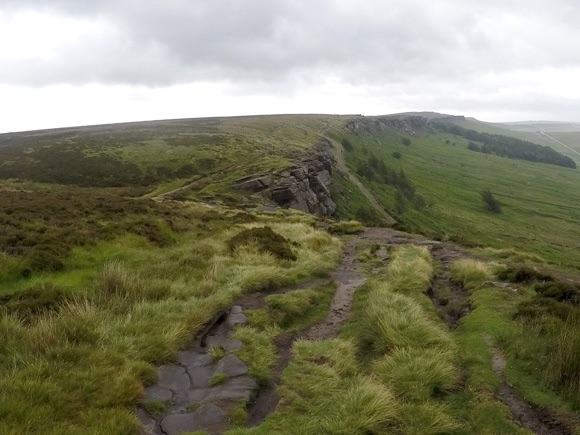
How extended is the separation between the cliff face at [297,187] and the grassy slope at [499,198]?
59.9 ft

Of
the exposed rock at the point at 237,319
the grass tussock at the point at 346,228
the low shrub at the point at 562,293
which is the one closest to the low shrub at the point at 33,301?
the exposed rock at the point at 237,319

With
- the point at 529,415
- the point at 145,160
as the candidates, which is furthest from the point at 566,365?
the point at 145,160

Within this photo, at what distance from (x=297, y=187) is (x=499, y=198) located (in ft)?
325

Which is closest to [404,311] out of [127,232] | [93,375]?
[93,375]

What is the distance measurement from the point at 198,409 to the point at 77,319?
377cm

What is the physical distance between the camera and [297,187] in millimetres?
70062

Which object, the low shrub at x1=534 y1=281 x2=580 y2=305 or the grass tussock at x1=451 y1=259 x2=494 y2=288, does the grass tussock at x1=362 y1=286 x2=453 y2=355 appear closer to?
the low shrub at x1=534 y1=281 x2=580 y2=305

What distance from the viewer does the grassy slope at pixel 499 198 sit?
94.5 metres

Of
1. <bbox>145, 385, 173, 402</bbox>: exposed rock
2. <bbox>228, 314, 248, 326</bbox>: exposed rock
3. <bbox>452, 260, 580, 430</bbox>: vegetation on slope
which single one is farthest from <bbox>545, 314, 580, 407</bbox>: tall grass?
<bbox>145, 385, 173, 402</bbox>: exposed rock

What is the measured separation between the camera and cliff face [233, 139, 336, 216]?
6456 centimetres

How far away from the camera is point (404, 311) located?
11.9 m

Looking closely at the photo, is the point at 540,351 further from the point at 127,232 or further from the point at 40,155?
the point at 40,155

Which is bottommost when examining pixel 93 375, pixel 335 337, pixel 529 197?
pixel 529 197

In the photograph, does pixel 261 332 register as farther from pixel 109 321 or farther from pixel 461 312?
pixel 461 312
